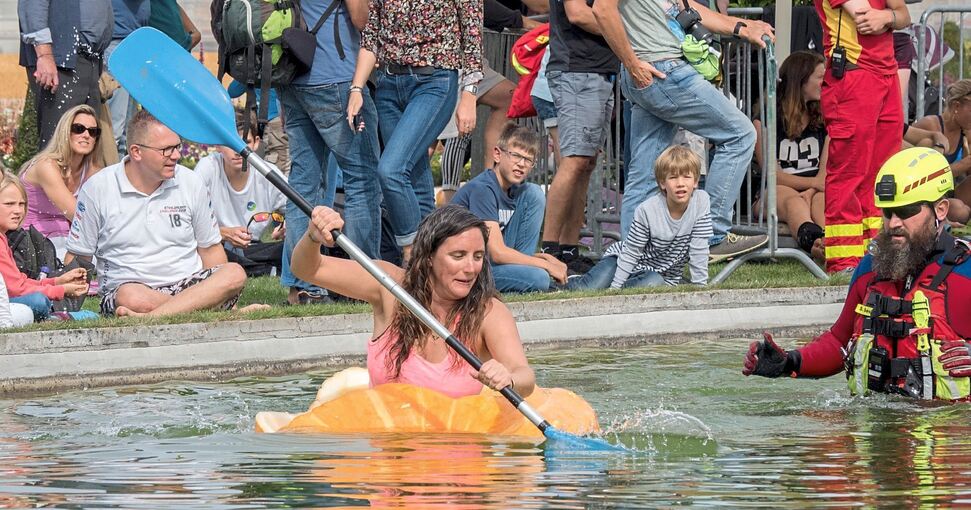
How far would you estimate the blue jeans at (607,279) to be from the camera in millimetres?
10711

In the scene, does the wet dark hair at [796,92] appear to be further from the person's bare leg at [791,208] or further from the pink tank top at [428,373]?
the pink tank top at [428,373]

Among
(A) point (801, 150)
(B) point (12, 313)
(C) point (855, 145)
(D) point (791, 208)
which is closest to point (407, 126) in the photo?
(B) point (12, 313)

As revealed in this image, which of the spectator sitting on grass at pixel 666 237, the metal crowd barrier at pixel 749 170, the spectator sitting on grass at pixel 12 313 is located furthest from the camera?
the metal crowd barrier at pixel 749 170

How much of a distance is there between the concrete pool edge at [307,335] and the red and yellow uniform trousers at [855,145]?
25.2 inches

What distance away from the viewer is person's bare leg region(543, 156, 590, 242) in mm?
10844

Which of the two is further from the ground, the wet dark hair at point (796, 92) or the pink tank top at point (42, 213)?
the wet dark hair at point (796, 92)

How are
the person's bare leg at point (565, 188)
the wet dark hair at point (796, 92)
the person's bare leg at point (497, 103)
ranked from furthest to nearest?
the person's bare leg at point (497, 103)
the wet dark hair at point (796, 92)
the person's bare leg at point (565, 188)

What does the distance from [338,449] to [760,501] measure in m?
1.70

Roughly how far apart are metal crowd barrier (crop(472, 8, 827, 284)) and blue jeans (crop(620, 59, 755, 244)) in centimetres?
57

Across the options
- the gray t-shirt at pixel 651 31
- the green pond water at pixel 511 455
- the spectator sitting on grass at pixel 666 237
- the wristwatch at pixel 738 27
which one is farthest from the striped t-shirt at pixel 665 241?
the green pond water at pixel 511 455

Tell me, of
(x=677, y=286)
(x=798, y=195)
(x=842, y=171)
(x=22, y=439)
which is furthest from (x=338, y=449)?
(x=798, y=195)

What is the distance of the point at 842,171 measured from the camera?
10695mm

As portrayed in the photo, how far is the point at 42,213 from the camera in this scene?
10773mm

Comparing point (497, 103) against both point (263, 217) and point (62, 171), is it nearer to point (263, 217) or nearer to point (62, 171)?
point (263, 217)
